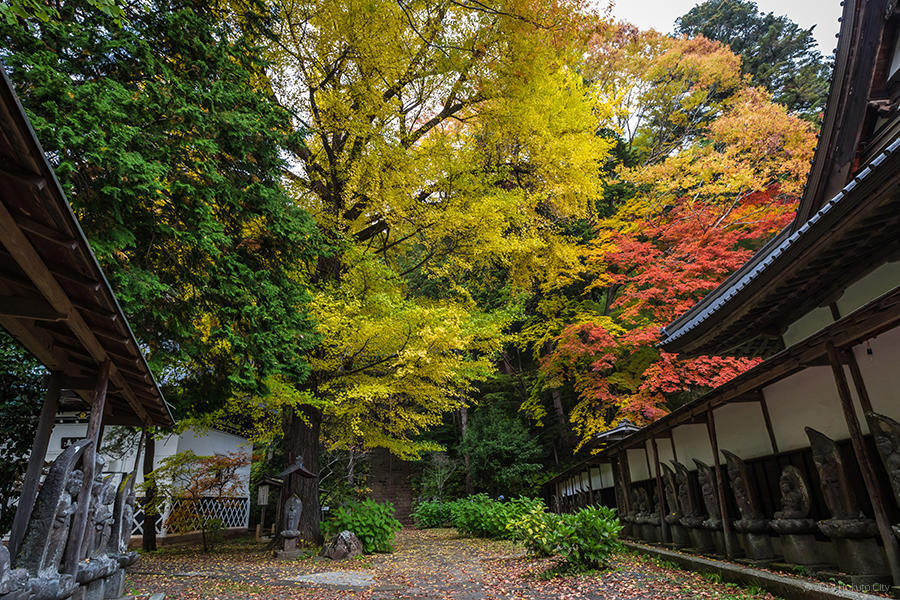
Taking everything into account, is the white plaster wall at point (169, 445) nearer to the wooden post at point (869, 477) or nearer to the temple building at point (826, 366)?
the temple building at point (826, 366)

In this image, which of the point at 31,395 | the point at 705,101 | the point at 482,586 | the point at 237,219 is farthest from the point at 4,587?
the point at 705,101

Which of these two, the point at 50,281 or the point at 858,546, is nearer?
the point at 50,281

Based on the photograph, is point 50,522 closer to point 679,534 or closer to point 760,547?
point 760,547

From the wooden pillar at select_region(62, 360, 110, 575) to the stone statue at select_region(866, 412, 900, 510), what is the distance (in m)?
6.81

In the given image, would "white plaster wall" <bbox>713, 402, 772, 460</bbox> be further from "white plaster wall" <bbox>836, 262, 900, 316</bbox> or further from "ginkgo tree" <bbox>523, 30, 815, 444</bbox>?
"ginkgo tree" <bbox>523, 30, 815, 444</bbox>

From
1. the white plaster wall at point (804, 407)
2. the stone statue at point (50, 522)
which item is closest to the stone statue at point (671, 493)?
the white plaster wall at point (804, 407)

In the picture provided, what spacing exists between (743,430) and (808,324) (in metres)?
1.75

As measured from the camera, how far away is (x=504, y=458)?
67.9ft

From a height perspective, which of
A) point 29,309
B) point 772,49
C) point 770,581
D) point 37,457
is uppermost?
→ point 772,49

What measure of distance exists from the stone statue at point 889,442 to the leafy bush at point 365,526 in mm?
10059

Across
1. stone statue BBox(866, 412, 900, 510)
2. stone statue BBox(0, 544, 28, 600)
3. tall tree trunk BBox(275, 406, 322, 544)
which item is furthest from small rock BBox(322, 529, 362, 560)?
stone statue BBox(866, 412, 900, 510)

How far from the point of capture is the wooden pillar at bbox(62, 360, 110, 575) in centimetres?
404

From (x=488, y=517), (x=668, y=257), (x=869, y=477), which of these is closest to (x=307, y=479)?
(x=488, y=517)

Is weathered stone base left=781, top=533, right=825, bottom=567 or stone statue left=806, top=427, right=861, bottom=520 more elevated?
stone statue left=806, top=427, right=861, bottom=520
